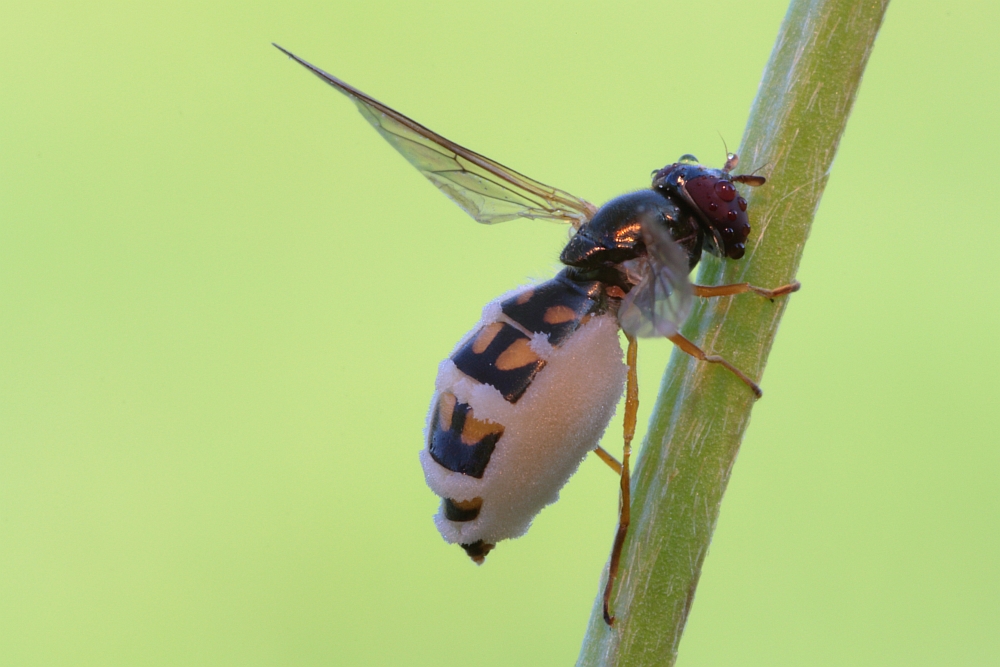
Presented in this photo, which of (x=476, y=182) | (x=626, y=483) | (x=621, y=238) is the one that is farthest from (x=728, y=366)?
(x=476, y=182)

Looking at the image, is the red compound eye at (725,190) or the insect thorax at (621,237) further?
the insect thorax at (621,237)

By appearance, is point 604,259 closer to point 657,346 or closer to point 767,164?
point 767,164

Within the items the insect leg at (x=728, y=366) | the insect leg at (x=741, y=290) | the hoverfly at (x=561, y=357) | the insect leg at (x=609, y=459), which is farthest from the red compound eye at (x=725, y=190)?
the insect leg at (x=609, y=459)

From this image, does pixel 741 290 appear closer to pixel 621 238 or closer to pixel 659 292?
pixel 659 292

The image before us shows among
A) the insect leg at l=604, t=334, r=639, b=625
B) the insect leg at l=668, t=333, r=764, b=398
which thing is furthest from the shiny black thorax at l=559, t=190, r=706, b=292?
the insect leg at l=668, t=333, r=764, b=398

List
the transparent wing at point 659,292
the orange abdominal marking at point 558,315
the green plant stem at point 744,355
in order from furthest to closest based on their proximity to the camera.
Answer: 1. the orange abdominal marking at point 558,315
2. the transparent wing at point 659,292
3. the green plant stem at point 744,355

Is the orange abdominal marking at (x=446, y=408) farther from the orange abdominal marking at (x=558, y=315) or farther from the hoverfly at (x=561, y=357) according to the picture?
the orange abdominal marking at (x=558, y=315)
